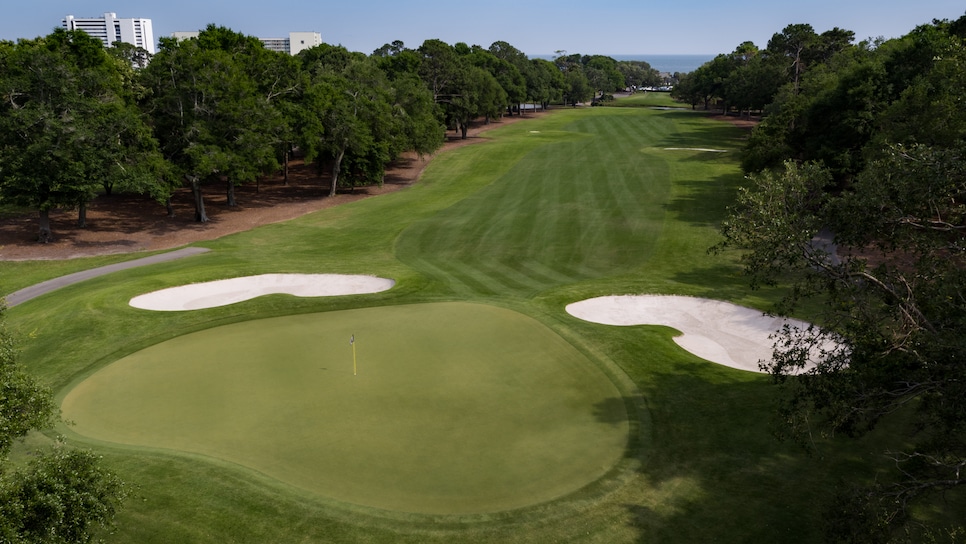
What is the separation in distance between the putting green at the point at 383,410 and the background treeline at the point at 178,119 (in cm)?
2346

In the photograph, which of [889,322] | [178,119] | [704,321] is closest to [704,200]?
[704,321]

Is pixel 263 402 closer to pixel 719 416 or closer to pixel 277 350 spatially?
pixel 277 350

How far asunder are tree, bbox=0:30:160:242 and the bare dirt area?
315 centimetres

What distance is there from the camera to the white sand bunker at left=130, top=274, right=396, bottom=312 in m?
30.4

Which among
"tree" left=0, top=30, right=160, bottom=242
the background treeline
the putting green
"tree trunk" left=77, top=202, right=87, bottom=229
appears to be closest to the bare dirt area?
"tree trunk" left=77, top=202, right=87, bottom=229

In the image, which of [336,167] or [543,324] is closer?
[543,324]

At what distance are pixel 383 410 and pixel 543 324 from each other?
9.85 meters

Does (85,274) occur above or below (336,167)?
below

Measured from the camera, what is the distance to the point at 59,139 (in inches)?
1512

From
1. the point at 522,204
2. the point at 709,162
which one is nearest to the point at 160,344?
the point at 522,204

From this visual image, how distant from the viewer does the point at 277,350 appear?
22781mm

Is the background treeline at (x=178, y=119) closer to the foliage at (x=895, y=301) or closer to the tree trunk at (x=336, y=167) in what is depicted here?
the tree trunk at (x=336, y=167)

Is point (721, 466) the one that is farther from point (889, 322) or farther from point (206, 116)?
point (206, 116)

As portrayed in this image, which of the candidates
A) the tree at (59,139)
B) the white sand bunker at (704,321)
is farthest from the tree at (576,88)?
the white sand bunker at (704,321)
